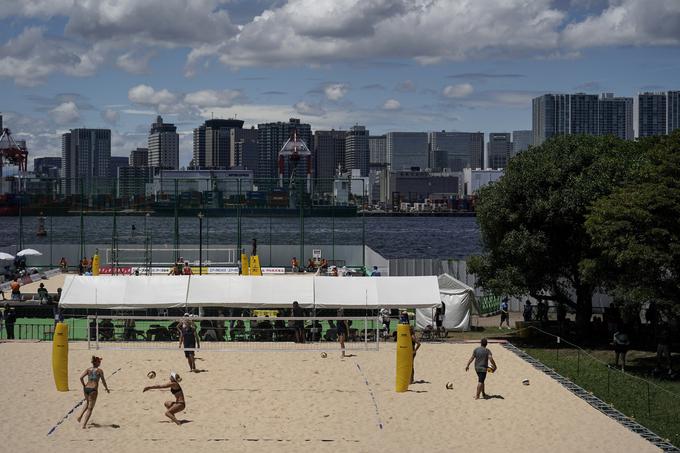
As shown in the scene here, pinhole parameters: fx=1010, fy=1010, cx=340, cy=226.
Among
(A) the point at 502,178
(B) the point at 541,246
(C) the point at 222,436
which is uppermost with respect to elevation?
(A) the point at 502,178

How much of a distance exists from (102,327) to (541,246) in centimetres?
1426

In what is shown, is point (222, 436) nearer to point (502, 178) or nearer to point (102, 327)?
point (102, 327)

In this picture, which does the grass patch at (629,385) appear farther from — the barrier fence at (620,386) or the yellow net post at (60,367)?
the yellow net post at (60,367)

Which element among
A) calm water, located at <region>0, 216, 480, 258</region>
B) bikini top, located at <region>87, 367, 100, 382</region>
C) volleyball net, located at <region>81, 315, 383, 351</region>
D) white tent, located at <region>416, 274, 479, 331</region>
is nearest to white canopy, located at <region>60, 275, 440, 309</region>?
volleyball net, located at <region>81, 315, 383, 351</region>

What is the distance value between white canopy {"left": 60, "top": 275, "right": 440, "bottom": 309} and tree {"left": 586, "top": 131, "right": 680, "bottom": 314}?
685 centimetres

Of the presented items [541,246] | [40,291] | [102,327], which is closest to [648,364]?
[541,246]

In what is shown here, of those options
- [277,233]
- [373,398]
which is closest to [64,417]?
[373,398]

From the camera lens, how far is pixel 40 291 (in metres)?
38.5

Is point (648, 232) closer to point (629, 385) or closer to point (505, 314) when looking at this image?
point (629, 385)

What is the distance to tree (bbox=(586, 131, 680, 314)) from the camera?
88.4 feet

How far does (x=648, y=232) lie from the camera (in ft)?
90.3

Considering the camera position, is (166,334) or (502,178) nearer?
A: (166,334)

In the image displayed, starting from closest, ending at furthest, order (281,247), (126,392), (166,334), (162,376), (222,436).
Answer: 1. (222,436)
2. (126,392)
3. (162,376)
4. (166,334)
5. (281,247)

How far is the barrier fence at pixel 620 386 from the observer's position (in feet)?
69.5
